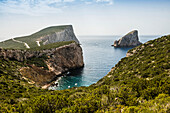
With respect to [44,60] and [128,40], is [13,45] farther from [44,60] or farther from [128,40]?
[128,40]

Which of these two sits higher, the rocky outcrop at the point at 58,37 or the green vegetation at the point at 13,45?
the rocky outcrop at the point at 58,37

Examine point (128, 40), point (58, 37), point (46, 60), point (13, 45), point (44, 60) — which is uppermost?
point (58, 37)

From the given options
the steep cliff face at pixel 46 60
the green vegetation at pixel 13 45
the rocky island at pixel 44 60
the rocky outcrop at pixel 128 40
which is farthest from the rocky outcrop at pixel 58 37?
the rocky outcrop at pixel 128 40

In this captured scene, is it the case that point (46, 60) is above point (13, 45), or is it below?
below

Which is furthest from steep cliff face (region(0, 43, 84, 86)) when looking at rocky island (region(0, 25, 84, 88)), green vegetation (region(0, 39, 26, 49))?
green vegetation (region(0, 39, 26, 49))

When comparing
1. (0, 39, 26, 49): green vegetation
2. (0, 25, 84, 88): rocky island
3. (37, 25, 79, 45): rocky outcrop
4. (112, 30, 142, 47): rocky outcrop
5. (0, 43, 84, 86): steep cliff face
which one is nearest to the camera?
(0, 25, 84, 88): rocky island

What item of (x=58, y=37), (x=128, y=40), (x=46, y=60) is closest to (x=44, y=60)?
(x=46, y=60)

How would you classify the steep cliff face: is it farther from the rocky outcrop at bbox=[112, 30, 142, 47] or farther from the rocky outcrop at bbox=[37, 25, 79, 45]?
the rocky outcrop at bbox=[112, 30, 142, 47]

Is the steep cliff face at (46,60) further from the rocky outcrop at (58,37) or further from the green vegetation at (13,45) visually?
the rocky outcrop at (58,37)
